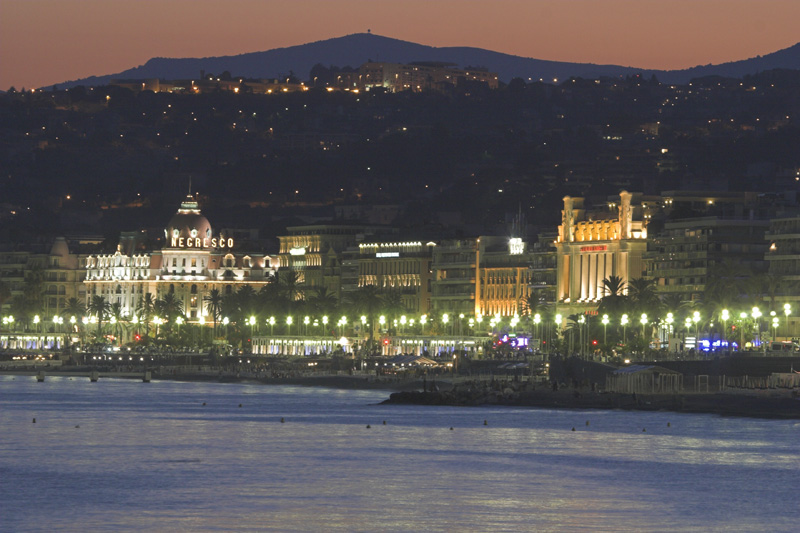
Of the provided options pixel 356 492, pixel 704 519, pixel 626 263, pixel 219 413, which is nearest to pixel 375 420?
pixel 219 413

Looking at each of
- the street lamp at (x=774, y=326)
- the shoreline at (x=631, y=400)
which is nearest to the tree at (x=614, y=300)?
the street lamp at (x=774, y=326)

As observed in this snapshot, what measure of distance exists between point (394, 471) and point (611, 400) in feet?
153

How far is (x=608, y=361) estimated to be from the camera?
490ft

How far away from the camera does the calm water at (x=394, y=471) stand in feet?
227

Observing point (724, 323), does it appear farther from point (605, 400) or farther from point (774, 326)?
point (605, 400)

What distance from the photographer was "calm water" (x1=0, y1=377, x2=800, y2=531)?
6931 centimetres

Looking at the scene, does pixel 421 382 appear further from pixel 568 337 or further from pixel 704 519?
pixel 704 519

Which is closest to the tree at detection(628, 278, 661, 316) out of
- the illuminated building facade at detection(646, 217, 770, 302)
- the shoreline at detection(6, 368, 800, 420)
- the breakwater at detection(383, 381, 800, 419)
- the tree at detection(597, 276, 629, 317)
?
the tree at detection(597, 276, 629, 317)

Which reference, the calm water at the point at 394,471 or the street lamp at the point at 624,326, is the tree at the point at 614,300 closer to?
the street lamp at the point at 624,326

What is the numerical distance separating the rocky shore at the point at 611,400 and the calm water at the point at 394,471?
1.91m

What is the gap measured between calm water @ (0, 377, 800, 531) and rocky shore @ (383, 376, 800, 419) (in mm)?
1912

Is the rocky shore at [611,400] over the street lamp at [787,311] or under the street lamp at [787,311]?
under

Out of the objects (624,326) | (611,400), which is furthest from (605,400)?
(624,326)

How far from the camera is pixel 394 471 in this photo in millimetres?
85688
